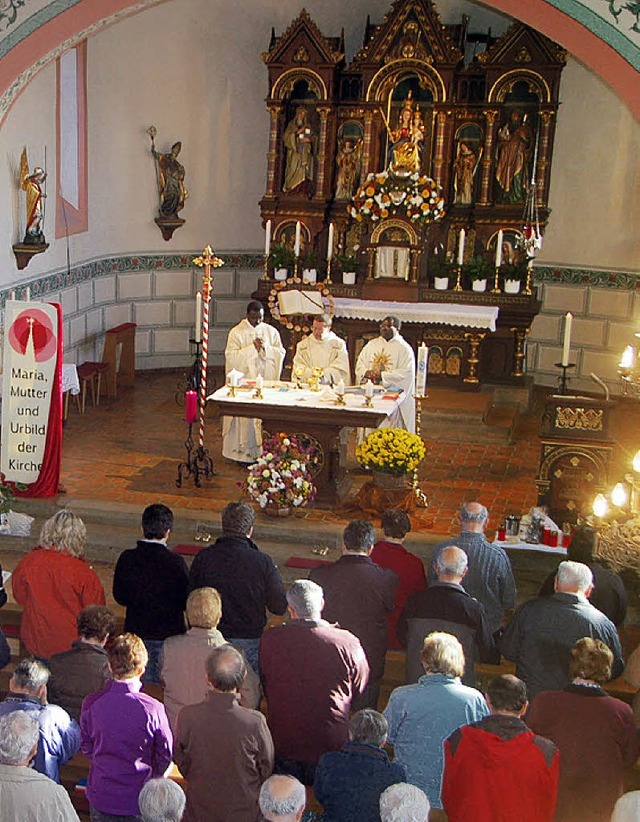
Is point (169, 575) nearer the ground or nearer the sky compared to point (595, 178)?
nearer the ground

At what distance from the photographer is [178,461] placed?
13539 mm

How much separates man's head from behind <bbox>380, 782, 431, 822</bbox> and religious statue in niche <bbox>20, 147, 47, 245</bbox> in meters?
10.5

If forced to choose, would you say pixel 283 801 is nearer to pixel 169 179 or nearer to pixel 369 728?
pixel 369 728

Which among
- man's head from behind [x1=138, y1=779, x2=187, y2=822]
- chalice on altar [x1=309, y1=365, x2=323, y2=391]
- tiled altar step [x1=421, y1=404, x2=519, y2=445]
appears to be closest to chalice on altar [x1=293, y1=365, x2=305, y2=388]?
chalice on altar [x1=309, y1=365, x2=323, y2=391]

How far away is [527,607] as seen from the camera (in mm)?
7363

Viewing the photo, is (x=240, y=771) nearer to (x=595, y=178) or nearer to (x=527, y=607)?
(x=527, y=607)

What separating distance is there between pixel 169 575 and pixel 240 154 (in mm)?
11505

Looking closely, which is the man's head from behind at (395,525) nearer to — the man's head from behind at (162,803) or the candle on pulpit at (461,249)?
the man's head from behind at (162,803)

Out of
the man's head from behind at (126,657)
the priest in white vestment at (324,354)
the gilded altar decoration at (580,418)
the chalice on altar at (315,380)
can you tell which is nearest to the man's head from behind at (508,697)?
the man's head from behind at (126,657)

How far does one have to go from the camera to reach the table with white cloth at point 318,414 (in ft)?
38.8

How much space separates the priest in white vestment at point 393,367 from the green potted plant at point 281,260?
4.36 metres

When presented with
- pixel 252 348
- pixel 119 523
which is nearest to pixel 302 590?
pixel 119 523

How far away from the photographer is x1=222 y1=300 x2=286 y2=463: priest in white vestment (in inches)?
522

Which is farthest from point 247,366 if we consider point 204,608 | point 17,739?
point 17,739
